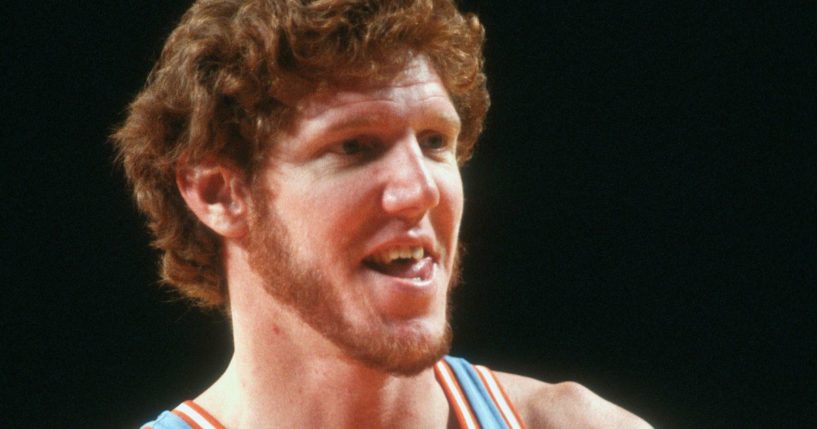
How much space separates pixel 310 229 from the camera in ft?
8.36

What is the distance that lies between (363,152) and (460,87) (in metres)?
0.31

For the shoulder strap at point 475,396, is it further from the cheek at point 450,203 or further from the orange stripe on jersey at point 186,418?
the orange stripe on jersey at point 186,418

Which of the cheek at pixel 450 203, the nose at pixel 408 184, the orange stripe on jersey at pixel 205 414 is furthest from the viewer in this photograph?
the orange stripe on jersey at pixel 205 414

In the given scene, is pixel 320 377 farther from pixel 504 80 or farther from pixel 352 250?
pixel 504 80

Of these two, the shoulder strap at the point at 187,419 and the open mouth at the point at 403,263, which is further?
the shoulder strap at the point at 187,419

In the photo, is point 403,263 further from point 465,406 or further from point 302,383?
point 465,406

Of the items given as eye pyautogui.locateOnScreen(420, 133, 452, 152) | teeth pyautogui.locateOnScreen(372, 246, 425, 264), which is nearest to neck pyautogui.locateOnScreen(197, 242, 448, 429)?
teeth pyautogui.locateOnScreen(372, 246, 425, 264)

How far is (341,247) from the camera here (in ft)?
8.29

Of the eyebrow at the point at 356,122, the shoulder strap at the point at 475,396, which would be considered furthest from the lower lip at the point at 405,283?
the shoulder strap at the point at 475,396

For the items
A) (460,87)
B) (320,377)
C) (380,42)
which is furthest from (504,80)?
(320,377)

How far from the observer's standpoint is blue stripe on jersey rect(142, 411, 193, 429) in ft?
9.07

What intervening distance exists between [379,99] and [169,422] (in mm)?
859

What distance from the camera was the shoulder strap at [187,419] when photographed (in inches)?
108

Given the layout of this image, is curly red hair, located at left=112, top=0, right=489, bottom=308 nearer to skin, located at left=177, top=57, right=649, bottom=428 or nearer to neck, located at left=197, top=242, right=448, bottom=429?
skin, located at left=177, top=57, right=649, bottom=428
